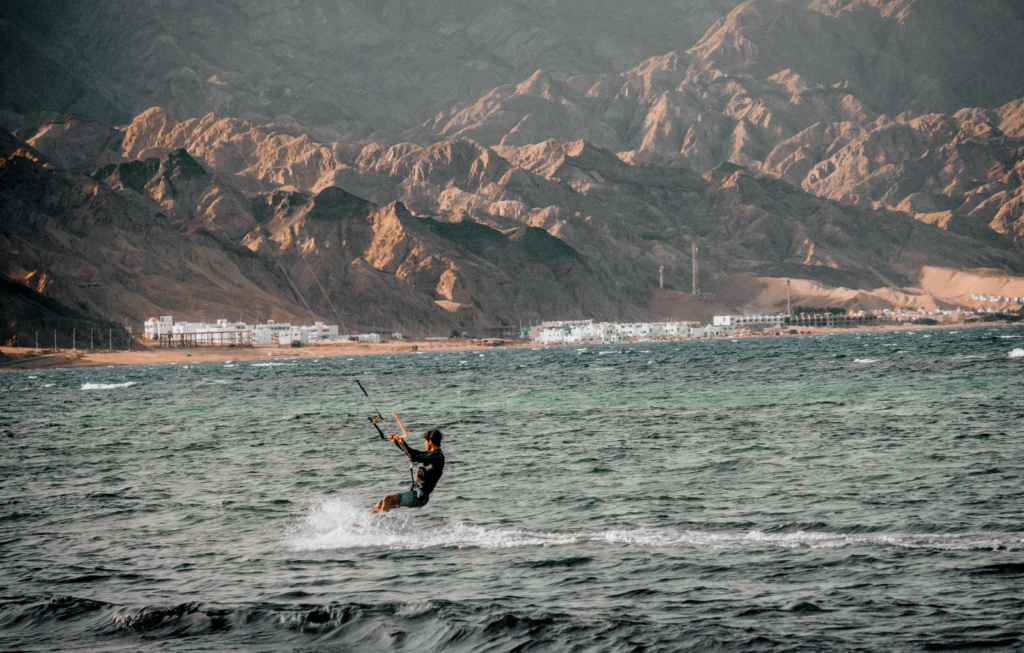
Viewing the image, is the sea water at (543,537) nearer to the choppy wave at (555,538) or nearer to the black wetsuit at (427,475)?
the choppy wave at (555,538)

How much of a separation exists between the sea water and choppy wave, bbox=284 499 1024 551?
0.09 meters

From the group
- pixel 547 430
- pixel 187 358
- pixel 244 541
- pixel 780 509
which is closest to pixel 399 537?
pixel 244 541

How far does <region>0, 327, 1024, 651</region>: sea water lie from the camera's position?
1811 cm

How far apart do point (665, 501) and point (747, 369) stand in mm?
76944

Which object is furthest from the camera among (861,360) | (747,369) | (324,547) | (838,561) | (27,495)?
(861,360)

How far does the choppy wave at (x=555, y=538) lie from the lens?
74.5ft

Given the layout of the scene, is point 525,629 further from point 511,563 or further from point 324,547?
point 324,547

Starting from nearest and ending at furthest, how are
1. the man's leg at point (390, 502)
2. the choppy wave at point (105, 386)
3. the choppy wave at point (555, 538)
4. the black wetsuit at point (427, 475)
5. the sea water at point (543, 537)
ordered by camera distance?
the sea water at point (543, 537)
the choppy wave at point (555, 538)
the man's leg at point (390, 502)
the black wetsuit at point (427, 475)
the choppy wave at point (105, 386)

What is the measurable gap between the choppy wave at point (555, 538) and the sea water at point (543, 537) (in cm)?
9

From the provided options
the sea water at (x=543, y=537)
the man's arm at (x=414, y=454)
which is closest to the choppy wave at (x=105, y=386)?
the sea water at (x=543, y=537)

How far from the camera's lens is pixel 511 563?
73.9ft

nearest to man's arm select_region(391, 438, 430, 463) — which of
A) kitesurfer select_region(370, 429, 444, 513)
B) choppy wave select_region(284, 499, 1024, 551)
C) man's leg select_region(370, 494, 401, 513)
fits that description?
kitesurfer select_region(370, 429, 444, 513)

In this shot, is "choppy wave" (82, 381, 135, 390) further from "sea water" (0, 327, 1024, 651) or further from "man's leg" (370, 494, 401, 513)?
"man's leg" (370, 494, 401, 513)

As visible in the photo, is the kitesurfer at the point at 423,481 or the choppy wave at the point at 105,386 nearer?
the kitesurfer at the point at 423,481
